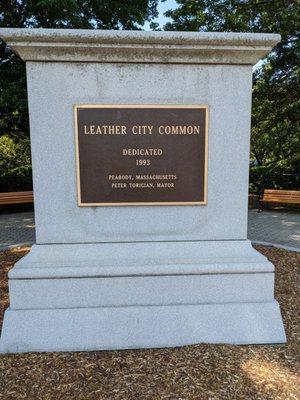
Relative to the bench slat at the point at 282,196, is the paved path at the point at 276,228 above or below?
below

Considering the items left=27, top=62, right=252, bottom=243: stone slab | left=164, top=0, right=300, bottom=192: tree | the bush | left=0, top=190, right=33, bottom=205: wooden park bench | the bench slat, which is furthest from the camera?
the bush

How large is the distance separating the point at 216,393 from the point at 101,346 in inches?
45.0

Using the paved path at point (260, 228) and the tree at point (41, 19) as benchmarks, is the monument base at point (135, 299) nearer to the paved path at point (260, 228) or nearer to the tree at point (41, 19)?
the paved path at point (260, 228)

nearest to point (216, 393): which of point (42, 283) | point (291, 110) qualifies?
point (42, 283)

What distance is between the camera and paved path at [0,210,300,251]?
762cm

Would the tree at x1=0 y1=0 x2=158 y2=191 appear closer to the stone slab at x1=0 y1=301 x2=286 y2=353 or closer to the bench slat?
the stone slab at x1=0 y1=301 x2=286 y2=353

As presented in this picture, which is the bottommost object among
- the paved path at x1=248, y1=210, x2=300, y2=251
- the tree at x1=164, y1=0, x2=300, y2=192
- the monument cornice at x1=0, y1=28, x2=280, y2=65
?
the paved path at x1=248, y1=210, x2=300, y2=251

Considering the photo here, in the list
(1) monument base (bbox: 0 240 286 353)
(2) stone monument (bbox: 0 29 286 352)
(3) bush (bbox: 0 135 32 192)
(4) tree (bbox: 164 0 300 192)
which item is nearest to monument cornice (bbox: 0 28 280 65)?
(2) stone monument (bbox: 0 29 286 352)

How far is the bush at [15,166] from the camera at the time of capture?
39.8ft

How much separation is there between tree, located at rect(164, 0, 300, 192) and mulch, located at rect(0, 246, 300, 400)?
8768 millimetres

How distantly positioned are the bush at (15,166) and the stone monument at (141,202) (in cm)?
950

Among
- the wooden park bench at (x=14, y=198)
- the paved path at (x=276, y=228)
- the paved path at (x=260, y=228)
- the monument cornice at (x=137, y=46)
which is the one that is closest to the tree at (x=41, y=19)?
the wooden park bench at (x=14, y=198)

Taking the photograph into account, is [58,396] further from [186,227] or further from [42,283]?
[186,227]

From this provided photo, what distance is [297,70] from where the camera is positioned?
32.4 feet
